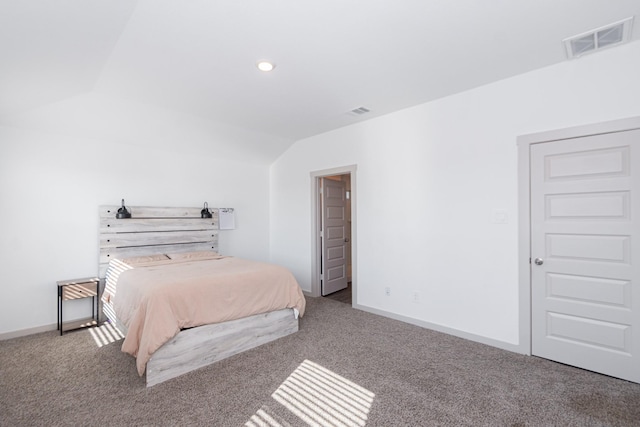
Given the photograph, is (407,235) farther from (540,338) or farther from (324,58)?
(324,58)

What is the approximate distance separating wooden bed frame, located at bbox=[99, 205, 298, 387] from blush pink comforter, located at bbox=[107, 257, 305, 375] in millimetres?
105

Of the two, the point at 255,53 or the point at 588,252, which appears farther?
the point at 588,252

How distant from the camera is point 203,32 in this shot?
2133 millimetres

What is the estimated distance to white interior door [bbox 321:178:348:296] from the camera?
5.02 meters

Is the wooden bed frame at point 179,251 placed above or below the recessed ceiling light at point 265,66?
below

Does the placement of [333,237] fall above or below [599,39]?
below

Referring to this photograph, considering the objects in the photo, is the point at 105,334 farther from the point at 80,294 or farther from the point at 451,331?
the point at 451,331

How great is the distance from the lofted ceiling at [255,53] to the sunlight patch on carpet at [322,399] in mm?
2629

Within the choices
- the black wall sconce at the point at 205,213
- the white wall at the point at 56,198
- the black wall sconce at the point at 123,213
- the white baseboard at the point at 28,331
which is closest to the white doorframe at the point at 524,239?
the black wall sconce at the point at 205,213

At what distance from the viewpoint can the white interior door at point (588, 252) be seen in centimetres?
240

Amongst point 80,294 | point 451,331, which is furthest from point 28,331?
point 451,331

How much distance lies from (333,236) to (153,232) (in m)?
2.74

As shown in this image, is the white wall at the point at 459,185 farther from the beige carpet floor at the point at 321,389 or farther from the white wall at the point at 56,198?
the white wall at the point at 56,198

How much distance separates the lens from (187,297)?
2607 millimetres
